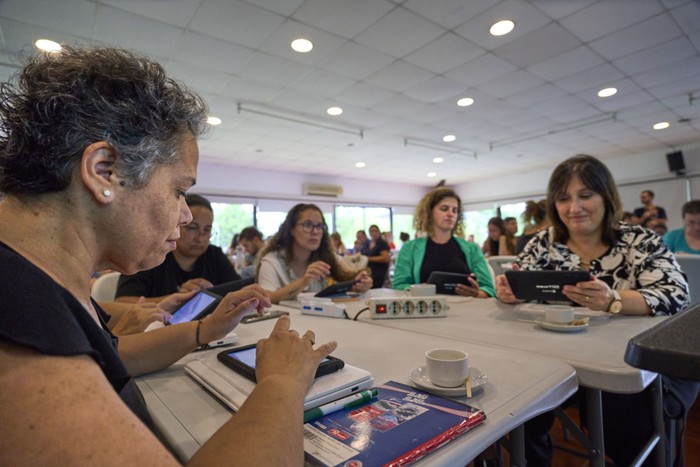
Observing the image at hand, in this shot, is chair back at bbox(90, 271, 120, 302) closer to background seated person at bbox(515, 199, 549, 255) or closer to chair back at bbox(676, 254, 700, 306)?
chair back at bbox(676, 254, 700, 306)

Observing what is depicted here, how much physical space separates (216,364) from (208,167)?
7.10 metres

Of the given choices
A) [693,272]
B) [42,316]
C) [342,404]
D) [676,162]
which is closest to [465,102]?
[693,272]

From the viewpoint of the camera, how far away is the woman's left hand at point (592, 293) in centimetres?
118

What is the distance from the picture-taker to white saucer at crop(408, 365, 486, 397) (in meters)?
0.64

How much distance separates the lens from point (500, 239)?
16.7ft

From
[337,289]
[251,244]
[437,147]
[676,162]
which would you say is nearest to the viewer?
[337,289]

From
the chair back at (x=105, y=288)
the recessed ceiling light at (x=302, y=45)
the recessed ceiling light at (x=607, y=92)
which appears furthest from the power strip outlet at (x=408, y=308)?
the recessed ceiling light at (x=607, y=92)

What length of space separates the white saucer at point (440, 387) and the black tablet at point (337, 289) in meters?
1.07

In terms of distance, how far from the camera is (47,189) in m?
0.47

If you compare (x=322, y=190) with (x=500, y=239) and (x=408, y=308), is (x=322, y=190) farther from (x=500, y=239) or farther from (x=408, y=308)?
(x=408, y=308)

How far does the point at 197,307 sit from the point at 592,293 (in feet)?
4.55

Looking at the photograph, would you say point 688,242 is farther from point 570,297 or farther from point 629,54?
point 570,297

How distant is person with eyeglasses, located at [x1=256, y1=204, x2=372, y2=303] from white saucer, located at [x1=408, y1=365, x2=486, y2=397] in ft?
4.66

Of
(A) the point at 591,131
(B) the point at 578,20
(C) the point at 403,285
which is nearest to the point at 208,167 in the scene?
(C) the point at 403,285
